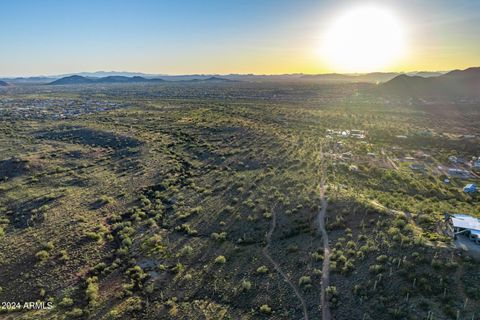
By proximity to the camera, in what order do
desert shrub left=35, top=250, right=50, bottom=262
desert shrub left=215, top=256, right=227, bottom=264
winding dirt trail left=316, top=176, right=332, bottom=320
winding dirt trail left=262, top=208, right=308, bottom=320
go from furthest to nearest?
desert shrub left=35, top=250, right=50, bottom=262, desert shrub left=215, top=256, right=227, bottom=264, winding dirt trail left=262, top=208, right=308, bottom=320, winding dirt trail left=316, top=176, right=332, bottom=320

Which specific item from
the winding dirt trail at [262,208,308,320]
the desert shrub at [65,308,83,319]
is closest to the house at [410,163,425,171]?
the winding dirt trail at [262,208,308,320]

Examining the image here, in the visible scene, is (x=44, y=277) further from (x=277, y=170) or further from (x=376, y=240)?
(x=277, y=170)

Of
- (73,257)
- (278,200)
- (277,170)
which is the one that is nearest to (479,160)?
(277,170)

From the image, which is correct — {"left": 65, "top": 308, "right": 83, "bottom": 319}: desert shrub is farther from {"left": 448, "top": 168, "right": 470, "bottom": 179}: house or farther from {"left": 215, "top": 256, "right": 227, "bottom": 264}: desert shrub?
{"left": 448, "top": 168, "right": 470, "bottom": 179}: house

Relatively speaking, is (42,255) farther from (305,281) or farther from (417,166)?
(417,166)

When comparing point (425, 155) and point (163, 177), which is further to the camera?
point (425, 155)

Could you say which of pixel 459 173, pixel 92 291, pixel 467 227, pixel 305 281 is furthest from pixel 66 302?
pixel 459 173

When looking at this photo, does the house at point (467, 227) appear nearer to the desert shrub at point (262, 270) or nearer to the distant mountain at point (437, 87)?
the desert shrub at point (262, 270)
